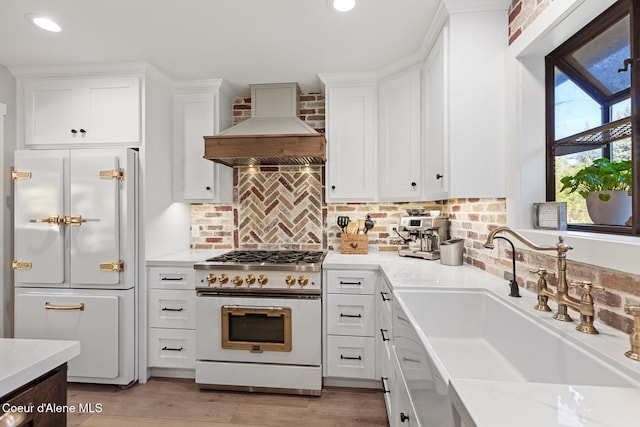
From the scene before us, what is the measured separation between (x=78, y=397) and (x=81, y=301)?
69 cm

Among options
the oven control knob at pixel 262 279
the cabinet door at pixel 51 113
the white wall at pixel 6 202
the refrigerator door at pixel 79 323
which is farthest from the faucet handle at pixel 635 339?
the white wall at pixel 6 202

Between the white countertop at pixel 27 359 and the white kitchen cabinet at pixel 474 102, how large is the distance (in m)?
1.90

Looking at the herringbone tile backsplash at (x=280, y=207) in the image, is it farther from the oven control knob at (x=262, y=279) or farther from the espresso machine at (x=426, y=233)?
the espresso machine at (x=426, y=233)

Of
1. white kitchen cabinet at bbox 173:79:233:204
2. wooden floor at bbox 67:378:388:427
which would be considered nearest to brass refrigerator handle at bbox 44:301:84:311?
wooden floor at bbox 67:378:388:427

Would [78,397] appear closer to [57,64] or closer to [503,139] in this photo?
[57,64]

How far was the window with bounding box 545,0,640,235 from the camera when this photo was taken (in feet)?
3.83

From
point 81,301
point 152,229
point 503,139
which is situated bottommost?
point 81,301

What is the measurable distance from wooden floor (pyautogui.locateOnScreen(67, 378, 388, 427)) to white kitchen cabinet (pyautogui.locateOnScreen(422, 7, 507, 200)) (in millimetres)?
1588

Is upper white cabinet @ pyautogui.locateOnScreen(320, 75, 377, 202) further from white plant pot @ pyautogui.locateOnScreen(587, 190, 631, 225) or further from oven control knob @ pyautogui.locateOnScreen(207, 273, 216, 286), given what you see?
white plant pot @ pyautogui.locateOnScreen(587, 190, 631, 225)

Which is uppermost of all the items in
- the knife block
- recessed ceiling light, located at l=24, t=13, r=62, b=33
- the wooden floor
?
recessed ceiling light, located at l=24, t=13, r=62, b=33

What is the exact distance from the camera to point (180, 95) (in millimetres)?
2898

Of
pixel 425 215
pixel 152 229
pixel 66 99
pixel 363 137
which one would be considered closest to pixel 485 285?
pixel 425 215

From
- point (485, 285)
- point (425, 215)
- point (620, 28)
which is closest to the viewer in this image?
point (620, 28)

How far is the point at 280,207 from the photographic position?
315 cm
